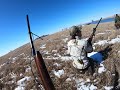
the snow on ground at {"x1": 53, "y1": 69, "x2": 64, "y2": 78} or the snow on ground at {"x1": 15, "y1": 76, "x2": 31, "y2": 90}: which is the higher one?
the snow on ground at {"x1": 53, "y1": 69, "x2": 64, "y2": 78}

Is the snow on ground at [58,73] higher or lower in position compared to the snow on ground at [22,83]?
higher

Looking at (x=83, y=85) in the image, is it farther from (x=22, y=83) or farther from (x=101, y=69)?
(x=22, y=83)

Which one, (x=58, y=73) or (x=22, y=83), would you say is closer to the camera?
(x=58, y=73)

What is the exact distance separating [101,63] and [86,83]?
198 cm

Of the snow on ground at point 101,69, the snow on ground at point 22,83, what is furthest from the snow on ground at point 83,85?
the snow on ground at point 22,83

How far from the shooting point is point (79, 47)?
8062 millimetres

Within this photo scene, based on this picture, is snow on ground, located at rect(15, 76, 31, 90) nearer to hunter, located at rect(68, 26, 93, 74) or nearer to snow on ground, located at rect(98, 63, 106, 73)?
hunter, located at rect(68, 26, 93, 74)

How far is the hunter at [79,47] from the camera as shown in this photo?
8003 mm

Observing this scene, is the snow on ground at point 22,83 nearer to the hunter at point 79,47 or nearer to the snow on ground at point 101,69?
the hunter at point 79,47

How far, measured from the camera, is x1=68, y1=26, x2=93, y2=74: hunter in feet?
26.3

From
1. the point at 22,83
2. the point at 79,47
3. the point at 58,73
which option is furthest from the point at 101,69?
the point at 22,83

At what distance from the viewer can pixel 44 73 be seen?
12.4 ft

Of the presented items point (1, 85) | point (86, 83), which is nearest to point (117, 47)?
point (86, 83)

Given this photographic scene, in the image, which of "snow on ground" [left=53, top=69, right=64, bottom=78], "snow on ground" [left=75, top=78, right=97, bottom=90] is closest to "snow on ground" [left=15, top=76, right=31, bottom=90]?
"snow on ground" [left=53, top=69, right=64, bottom=78]
